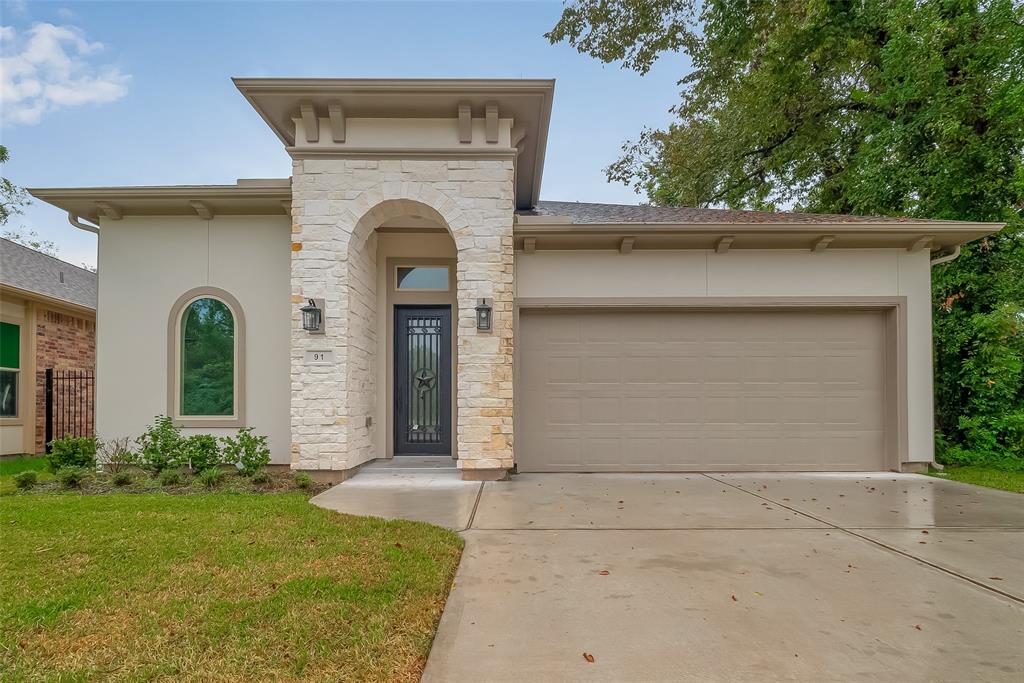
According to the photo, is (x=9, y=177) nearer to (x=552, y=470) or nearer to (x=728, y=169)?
(x=552, y=470)

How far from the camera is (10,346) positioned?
8641 mm

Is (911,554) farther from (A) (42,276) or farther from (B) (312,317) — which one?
(A) (42,276)

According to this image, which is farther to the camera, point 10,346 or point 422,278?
point 10,346

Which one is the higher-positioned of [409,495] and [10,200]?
[10,200]

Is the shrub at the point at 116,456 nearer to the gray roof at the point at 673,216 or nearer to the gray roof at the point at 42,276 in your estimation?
the gray roof at the point at 42,276

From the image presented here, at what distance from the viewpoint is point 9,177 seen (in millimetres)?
18141

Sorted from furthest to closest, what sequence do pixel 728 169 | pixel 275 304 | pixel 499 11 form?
pixel 728 169 < pixel 499 11 < pixel 275 304

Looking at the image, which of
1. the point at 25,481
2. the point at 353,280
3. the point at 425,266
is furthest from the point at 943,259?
the point at 25,481

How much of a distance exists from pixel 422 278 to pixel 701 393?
4338 mm

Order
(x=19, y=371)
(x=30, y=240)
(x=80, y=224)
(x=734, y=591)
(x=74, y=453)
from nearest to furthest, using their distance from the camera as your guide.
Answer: (x=734, y=591), (x=74, y=453), (x=80, y=224), (x=19, y=371), (x=30, y=240)

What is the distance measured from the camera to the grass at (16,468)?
5.65 meters

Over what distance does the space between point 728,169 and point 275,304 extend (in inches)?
448

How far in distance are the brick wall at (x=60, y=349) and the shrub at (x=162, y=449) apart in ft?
15.4

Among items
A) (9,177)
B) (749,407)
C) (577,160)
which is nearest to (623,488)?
(749,407)
